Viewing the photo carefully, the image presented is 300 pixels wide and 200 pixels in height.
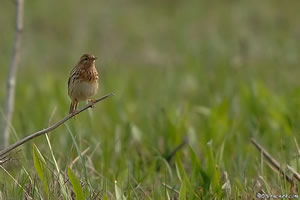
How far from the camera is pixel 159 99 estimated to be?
8445 mm

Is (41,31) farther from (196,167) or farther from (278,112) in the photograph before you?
(196,167)

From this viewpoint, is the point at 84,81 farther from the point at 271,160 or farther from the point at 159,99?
the point at 159,99

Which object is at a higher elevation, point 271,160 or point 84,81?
point 84,81

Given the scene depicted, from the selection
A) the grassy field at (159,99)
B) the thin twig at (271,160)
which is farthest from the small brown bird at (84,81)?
the thin twig at (271,160)

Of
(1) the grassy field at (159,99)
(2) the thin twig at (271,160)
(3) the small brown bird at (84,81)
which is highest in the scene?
(3) the small brown bird at (84,81)

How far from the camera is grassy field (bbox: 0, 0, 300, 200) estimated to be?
443cm

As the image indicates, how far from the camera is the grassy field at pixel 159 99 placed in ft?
14.5

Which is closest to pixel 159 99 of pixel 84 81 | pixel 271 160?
pixel 271 160

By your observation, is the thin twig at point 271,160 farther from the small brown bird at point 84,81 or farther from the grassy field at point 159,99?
the small brown bird at point 84,81

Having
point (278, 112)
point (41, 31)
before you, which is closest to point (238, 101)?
point (278, 112)

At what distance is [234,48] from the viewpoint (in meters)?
11.7

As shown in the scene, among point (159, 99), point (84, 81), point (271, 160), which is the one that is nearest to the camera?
point (84, 81)

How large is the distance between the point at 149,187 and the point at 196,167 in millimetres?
471

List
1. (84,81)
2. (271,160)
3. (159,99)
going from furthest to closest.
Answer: (159,99) → (271,160) → (84,81)
